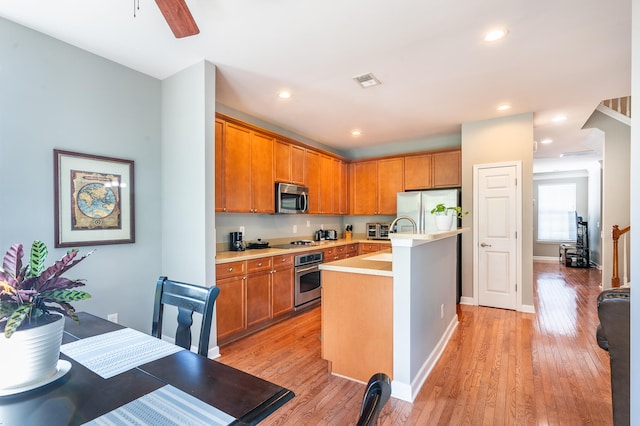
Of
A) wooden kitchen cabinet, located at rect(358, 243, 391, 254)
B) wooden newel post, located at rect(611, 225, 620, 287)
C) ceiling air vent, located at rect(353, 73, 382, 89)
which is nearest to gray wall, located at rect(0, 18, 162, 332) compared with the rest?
ceiling air vent, located at rect(353, 73, 382, 89)

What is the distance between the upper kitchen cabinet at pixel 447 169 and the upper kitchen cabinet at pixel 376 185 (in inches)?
22.5

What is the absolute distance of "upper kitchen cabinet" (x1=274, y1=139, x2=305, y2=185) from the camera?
170 inches

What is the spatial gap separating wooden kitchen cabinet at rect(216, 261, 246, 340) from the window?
31.9 ft

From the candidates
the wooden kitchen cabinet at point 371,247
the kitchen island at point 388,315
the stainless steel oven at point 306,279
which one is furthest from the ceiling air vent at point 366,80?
the wooden kitchen cabinet at point 371,247

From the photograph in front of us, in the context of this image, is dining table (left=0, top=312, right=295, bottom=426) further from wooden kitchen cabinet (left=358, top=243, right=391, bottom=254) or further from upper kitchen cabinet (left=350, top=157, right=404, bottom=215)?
upper kitchen cabinet (left=350, top=157, right=404, bottom=215)

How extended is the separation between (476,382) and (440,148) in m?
3.98

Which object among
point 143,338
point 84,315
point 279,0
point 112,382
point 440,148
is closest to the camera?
point 112,382

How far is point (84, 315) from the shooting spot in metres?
1.66

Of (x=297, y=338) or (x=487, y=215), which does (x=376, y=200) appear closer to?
(x=487, y=215)

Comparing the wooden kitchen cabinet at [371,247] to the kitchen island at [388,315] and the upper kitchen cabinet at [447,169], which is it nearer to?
the upper kitchen cabinet at [447,169]

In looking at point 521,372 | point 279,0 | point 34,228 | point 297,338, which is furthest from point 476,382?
point 34,228

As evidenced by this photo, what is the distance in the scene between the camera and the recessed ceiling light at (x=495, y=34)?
2.33m

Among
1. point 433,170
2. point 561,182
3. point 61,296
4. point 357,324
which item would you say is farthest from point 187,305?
point 561,182

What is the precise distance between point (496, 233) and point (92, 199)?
476 centimetres
